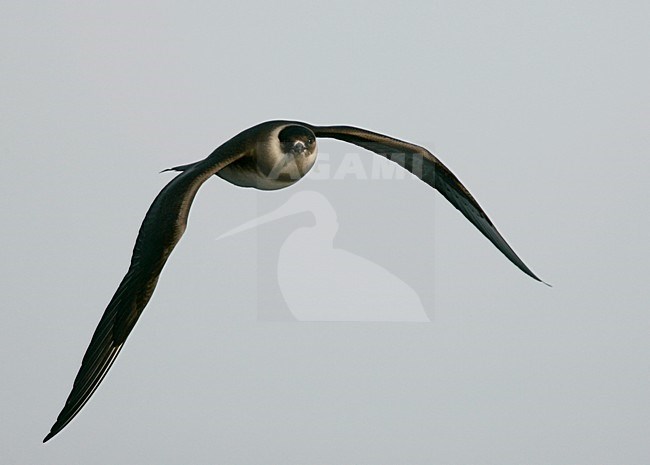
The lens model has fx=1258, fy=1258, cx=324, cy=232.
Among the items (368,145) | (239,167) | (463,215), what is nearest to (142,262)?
(239,167)

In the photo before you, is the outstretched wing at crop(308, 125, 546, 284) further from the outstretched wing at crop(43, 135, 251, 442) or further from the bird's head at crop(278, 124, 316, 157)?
the outstretched wing at crop(43, 135, 251, 442)

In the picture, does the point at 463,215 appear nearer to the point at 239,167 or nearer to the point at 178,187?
the point at 239,167

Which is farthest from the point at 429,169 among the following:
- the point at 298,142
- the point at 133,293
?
the point at 133,293

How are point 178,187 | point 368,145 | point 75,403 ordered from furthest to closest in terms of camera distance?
point 368,145 < point 178,187 < point 75,403

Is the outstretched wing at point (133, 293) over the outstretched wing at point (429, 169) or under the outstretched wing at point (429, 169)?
under

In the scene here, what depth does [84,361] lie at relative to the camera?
9.26 meters

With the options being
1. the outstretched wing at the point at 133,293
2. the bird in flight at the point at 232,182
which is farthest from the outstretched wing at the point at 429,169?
the outstretched wing at the point at 133,293

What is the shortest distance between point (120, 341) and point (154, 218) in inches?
38.1

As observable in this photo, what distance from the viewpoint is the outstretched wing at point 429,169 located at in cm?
1195

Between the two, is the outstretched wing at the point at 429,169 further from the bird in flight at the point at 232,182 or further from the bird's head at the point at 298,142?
the bird's head at the point at 298,142

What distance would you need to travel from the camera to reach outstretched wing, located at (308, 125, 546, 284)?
1195cm

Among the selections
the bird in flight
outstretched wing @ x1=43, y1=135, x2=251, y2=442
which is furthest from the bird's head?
outstretched wing @ x1=43, y1=135, x2=251, y2=442

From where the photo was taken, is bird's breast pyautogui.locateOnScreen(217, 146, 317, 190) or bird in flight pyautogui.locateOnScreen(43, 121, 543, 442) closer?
bird in flight pyautogui.locateOnScreen(43, 121, 543, 442)

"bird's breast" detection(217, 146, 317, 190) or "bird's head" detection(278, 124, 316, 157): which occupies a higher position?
"bird's head" detection(278, 124, 316, 157)
